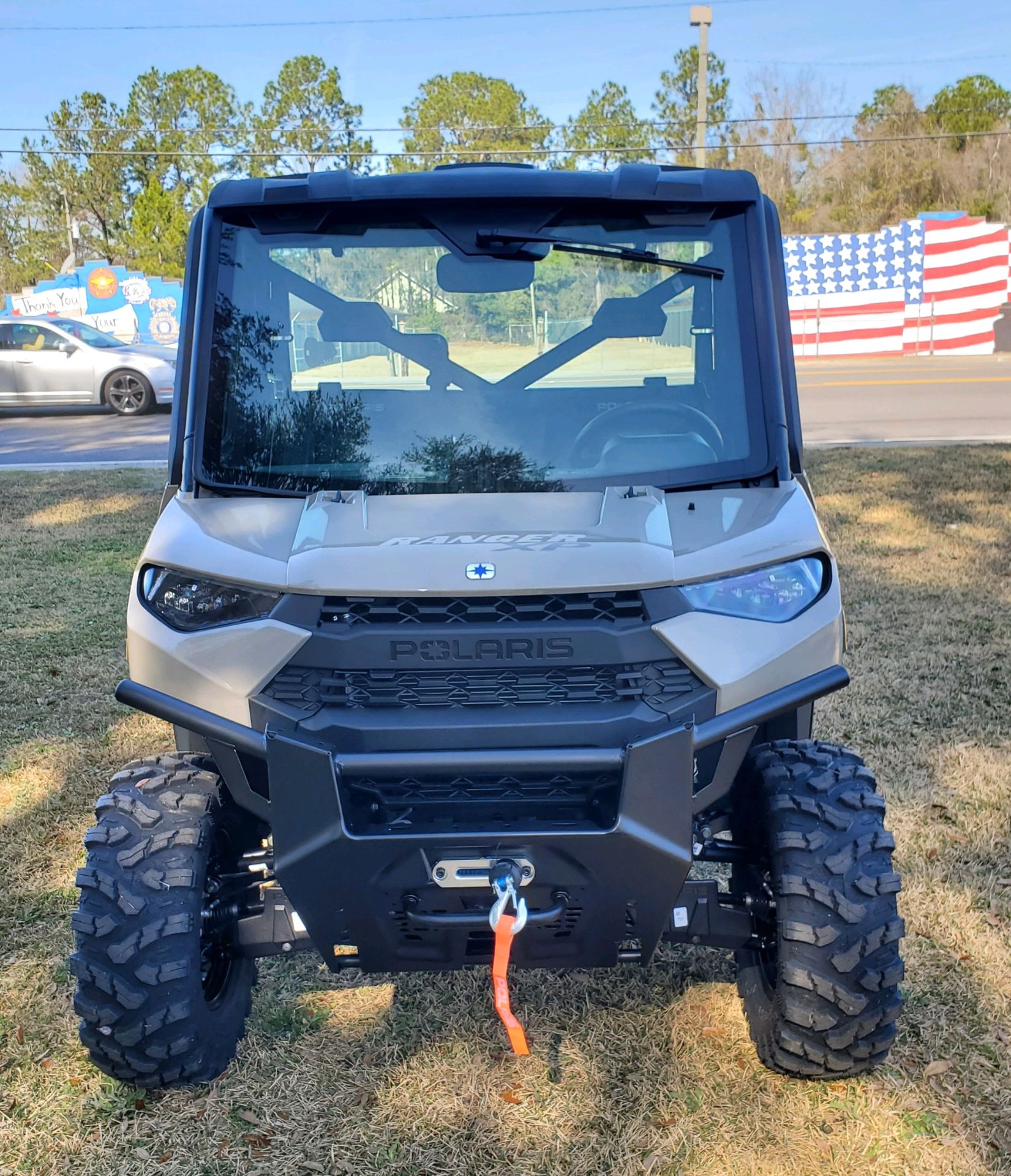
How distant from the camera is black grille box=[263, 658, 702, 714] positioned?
7.59 ft

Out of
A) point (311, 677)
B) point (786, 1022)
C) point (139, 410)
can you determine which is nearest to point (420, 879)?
point (311, 677)

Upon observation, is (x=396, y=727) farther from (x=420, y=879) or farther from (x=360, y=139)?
(x=360, y=139)

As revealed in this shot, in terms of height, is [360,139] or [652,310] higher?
[360,139]

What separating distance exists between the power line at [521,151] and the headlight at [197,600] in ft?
164

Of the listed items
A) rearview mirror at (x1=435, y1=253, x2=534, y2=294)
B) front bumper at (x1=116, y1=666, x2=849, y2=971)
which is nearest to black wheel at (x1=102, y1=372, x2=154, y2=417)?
rearview mirror at (x1=435, y1=253, x2=534, y2=294)

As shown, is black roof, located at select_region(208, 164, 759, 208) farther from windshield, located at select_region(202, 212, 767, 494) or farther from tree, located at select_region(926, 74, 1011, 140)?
tree, located at select_region(926, 74, 1011, 140)

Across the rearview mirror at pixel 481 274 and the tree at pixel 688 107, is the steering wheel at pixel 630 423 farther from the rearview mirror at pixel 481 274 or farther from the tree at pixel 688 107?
the tree at pixel 688 107

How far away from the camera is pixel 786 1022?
2574 mm

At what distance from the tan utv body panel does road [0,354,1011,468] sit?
10122mm

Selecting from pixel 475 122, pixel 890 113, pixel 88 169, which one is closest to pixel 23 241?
pixel 88 169

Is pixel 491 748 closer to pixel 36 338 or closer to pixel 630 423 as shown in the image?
pixel 630 423

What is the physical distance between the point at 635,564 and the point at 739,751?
53 cm

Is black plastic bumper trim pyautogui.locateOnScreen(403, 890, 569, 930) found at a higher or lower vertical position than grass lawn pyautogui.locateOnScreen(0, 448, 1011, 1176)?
higher

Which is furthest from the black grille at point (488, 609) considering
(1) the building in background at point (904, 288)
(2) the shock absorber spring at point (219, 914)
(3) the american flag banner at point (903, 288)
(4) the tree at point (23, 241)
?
(4) the tree at point (23, 241)
